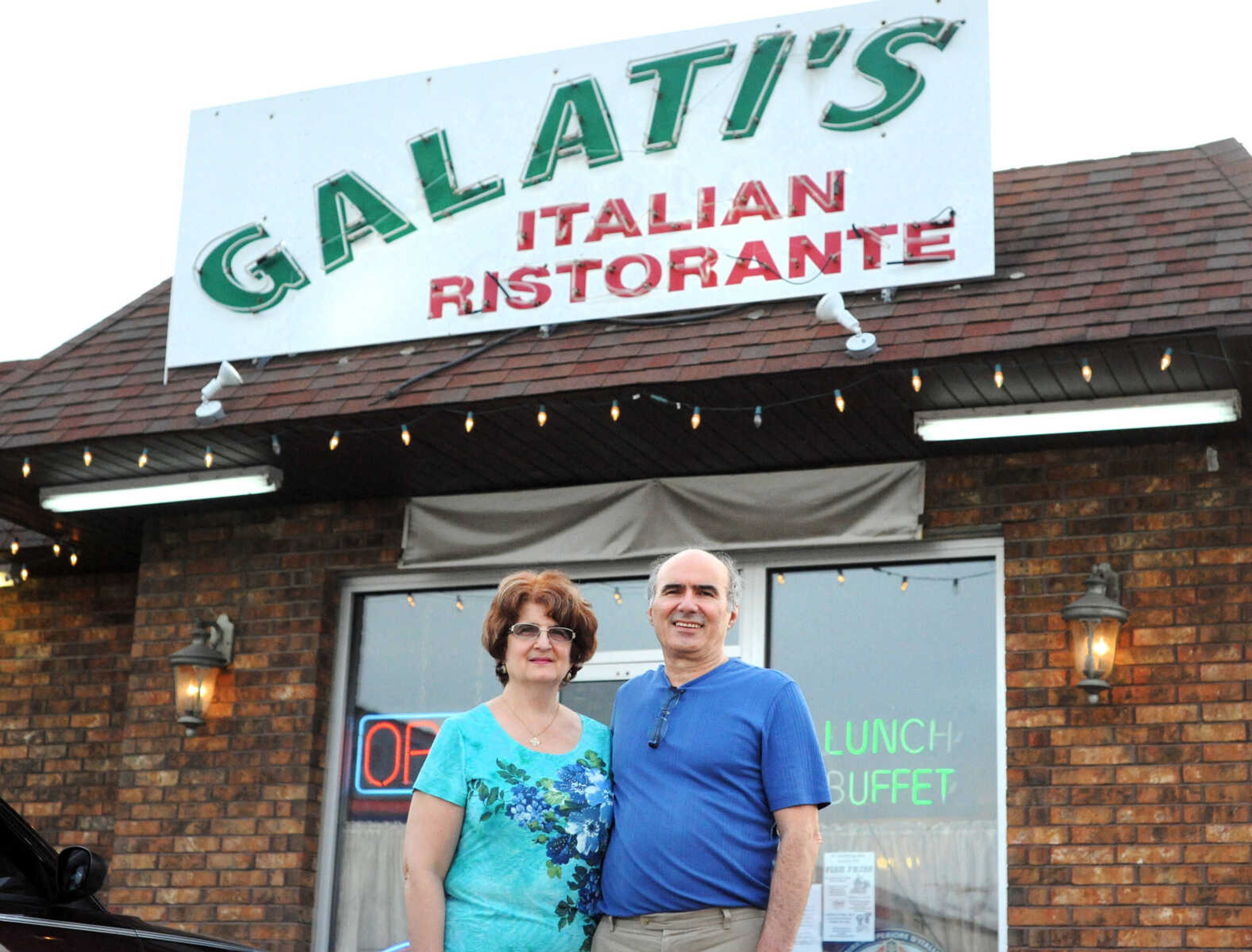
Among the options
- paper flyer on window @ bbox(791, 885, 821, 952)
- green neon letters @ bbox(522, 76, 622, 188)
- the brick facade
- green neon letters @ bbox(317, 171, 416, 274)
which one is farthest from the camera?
green neon letters @ bbox(317, 171, 416, 274)

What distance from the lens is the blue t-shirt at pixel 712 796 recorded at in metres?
3.48

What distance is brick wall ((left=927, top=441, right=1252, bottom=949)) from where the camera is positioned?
22.0ft

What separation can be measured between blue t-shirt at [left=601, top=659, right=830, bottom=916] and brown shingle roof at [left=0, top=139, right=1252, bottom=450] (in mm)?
3141

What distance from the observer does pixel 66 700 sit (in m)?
10.3

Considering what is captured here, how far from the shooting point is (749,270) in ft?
23.5

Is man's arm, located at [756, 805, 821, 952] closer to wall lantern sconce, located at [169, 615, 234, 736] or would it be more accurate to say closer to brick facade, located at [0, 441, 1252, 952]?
brick facade, located at [0, 441, 1252, 952]

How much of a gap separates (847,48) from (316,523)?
373cm

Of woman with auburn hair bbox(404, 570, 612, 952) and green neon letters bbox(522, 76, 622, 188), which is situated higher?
green neon letters bbox(522, 76, 622, 188)

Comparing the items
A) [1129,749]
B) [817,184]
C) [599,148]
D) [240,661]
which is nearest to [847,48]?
[817,184]

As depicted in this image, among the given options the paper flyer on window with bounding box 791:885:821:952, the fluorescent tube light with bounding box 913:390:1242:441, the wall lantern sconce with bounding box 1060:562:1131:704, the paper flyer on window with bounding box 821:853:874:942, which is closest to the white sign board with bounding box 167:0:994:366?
the fluorescent tube light with bounding box 913:390:1242:441

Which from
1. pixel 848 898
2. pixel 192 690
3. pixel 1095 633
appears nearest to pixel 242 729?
pixel 192 690

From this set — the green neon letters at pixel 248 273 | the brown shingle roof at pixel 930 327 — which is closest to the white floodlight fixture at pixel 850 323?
the brown shingle roof at pixel 930 327

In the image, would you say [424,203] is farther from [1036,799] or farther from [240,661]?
[1036,799]

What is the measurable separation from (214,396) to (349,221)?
1.06 meters
